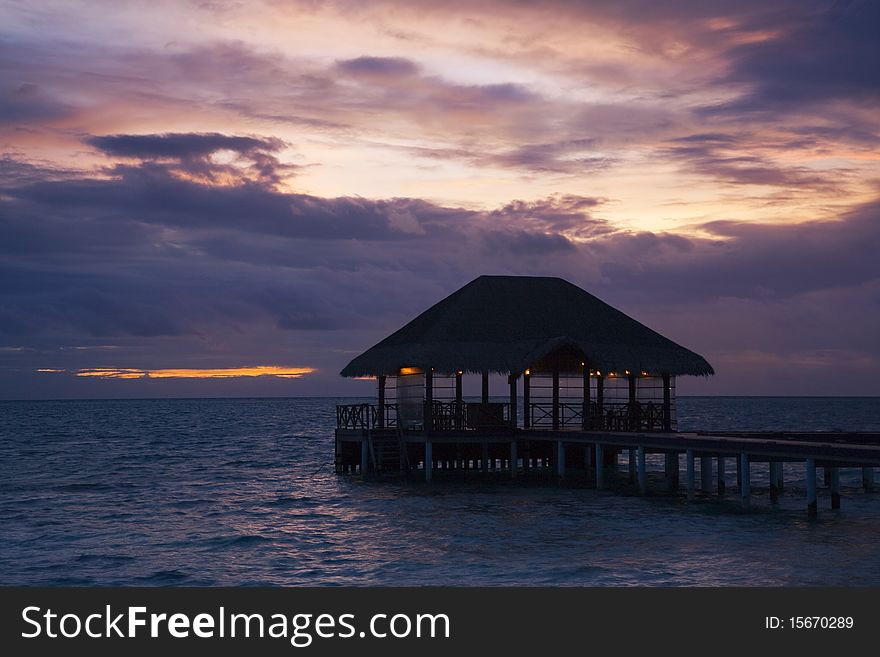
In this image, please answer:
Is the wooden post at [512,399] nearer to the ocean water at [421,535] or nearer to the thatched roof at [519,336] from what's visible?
the thatched roof at [519,336]

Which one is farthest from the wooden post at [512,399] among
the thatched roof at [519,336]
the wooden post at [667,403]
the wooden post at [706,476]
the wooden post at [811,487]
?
the wooden post at [811,487]

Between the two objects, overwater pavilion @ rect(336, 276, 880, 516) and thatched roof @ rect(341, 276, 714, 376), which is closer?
overwater pavilion @ rect(336, 276, 880, 516)

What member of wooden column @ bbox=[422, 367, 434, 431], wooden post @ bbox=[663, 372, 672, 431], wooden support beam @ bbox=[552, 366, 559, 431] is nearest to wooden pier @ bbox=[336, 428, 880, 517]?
wooden column @ bbox=[422, 367, 434, 431]

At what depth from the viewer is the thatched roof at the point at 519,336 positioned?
125 feet

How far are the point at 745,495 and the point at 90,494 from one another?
24690mm

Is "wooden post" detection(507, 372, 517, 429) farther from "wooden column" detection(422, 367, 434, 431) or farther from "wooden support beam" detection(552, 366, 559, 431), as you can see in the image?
"wooden column" detection(422, 367, 434, 431)

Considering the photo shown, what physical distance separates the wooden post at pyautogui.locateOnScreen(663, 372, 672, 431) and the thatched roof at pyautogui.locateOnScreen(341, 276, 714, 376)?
618 mm

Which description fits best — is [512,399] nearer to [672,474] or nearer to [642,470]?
[672,474]

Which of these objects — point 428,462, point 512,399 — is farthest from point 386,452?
point 512,399

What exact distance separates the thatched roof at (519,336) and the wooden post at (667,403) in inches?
24.3

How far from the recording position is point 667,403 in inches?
1580

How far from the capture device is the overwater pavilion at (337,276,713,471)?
3834 centimetres

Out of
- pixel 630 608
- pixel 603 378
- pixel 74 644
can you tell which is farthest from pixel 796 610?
pixel 603 378

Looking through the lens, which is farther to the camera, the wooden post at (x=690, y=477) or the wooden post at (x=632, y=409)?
the wooden post at (x=632, y=409)
